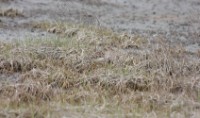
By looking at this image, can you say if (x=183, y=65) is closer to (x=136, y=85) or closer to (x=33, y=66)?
(x=136, y=85)

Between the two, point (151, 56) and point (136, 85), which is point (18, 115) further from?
point (151, 56)

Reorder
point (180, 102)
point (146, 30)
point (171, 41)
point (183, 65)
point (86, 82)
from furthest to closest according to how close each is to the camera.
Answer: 1. point (146, 30)
2. point (171, 41)
3. point (183, 65)
4. point (86, 82)
5. point (180, 102)

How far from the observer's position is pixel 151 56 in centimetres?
761

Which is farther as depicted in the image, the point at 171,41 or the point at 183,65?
the point at 171,41

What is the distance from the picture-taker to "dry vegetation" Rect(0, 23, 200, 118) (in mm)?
6008

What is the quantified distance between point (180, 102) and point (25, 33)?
11.6ft

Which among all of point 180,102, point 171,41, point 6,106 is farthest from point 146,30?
point 6,106

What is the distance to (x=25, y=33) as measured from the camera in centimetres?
900

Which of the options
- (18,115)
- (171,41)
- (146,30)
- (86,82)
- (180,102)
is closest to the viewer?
(18,115)

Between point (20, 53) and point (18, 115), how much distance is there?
6.39 feet

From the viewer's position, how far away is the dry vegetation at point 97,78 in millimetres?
6008

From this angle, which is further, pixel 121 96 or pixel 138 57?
pixel 138 57

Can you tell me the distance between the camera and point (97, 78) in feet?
22.4

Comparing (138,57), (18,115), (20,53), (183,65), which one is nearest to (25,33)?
(20,53)
